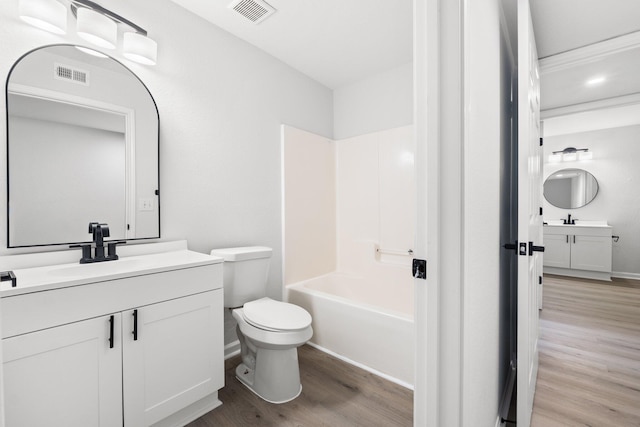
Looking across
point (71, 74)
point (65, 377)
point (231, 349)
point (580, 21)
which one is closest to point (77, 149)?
point (71, 74)

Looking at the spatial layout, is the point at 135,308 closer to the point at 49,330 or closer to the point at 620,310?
the point at 49,330

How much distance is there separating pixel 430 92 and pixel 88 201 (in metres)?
1.77

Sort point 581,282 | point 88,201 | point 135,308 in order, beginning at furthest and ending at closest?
point 581,282 → point 88,201 → point 135,308

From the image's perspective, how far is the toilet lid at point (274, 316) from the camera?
165 cm

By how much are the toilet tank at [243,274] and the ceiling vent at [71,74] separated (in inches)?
47.5

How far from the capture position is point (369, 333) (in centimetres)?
197

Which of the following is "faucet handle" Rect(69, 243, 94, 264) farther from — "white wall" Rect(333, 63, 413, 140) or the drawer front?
"white wall" Rect(333, 63, 413, 140)

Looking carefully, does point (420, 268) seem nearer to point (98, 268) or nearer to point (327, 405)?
point (327, 405)

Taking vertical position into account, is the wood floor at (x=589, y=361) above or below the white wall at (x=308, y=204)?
below

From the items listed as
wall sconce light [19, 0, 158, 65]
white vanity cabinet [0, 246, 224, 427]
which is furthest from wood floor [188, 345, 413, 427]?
wall sconce light [19, 0, 158, 65]

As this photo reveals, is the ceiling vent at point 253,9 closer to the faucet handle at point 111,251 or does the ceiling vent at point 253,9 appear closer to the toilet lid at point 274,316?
the faucet handle at point 111,251

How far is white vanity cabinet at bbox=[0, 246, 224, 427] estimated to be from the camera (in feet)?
3.39

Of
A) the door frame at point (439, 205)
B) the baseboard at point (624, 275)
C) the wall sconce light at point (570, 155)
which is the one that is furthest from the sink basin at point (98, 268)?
the baseboard at point (624, 275)

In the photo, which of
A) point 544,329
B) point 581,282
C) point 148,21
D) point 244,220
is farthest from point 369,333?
point 581,282
